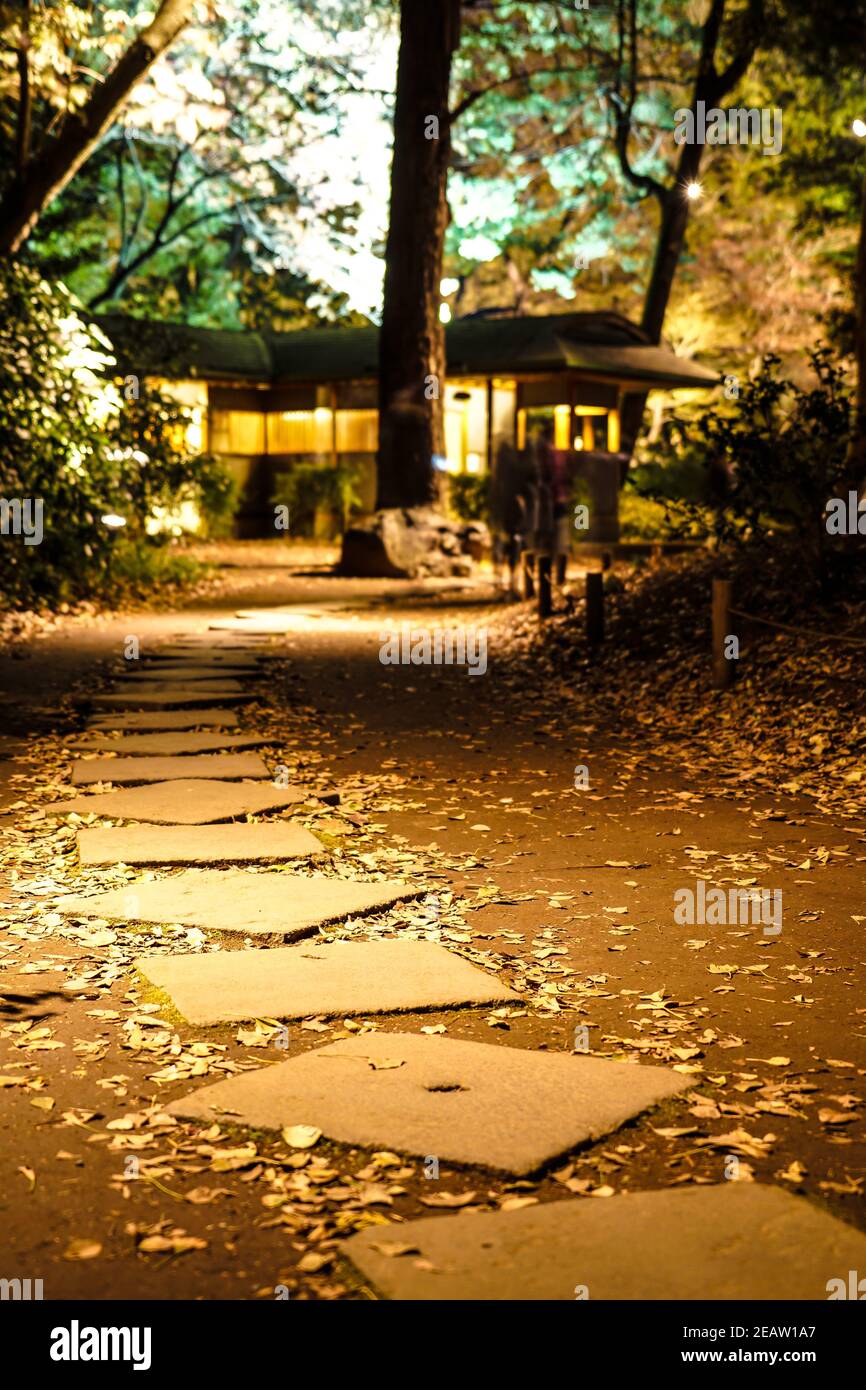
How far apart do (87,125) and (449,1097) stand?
1279 centimetres

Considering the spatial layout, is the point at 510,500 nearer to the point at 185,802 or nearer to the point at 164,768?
the point at 164,768

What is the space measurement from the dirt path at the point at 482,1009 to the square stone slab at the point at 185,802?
0.28 meters

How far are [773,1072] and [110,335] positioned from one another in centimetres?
1899

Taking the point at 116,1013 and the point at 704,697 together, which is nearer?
the point at 116,1013

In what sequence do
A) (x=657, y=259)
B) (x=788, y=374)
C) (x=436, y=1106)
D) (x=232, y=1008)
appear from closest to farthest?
(x=436, y=1106), (x=232, y=1008), (x=657, y=259), (x=788, y=374)

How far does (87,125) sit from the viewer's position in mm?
14148

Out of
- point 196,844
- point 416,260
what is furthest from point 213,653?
point 416,260

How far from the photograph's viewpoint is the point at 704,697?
10.0m

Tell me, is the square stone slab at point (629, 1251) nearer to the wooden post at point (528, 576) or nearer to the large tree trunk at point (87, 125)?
the large tree trunk at point (87, 125)

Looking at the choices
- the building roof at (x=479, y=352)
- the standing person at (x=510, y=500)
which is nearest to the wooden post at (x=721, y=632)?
the standing person at (x=510, y=500)

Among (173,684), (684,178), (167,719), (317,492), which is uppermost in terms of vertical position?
(684,178)
